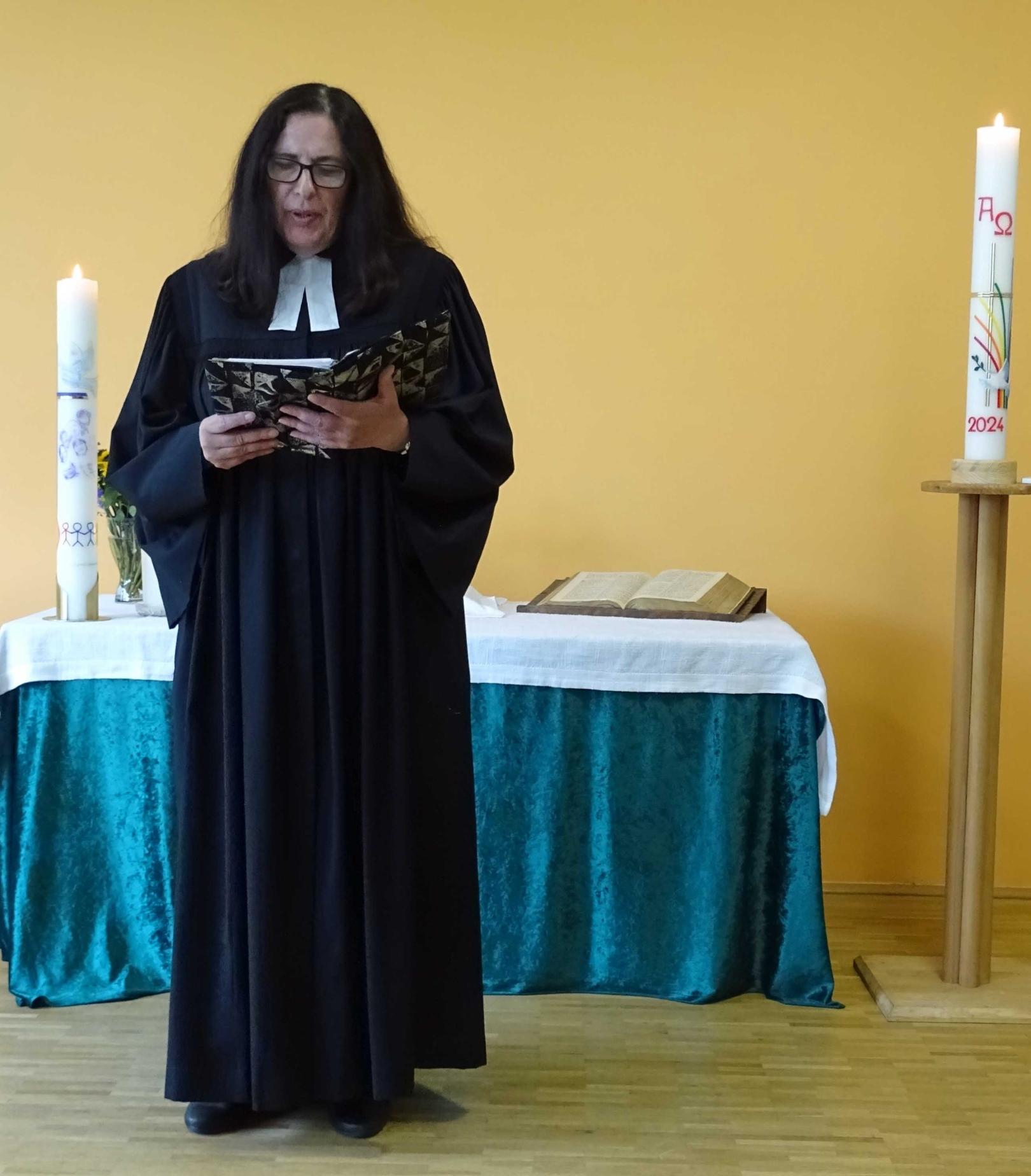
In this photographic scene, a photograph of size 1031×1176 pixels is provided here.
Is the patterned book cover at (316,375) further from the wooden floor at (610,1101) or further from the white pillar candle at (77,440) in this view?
the wooden floor at (610,1101)

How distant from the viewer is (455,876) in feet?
7.71

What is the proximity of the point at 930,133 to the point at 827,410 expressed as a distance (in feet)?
2.45

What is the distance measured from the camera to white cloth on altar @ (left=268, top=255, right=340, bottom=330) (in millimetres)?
2246

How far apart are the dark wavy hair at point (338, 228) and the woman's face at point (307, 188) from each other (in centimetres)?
1

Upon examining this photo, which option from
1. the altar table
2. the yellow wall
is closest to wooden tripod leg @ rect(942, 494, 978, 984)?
the altar table

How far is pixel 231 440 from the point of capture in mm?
2143

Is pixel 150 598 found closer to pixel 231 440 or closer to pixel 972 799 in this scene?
pixel 231 440

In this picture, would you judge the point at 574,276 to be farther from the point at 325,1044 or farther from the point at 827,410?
the point at 325,1044

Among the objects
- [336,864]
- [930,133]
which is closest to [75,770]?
[336,864]

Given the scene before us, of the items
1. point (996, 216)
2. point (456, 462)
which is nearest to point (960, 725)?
point (996, 216)

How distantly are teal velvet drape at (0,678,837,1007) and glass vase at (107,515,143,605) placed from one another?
0.33 meters

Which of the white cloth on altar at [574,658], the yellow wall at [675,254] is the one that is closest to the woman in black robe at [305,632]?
the white cloth on altar at [574,658]

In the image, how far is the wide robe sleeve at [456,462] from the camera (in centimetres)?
224

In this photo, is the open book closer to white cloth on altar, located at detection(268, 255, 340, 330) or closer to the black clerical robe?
the black clerical robe
